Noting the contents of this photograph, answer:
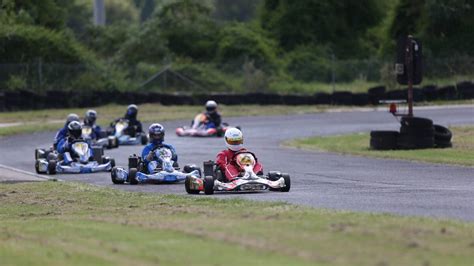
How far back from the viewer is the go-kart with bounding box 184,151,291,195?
16.8 metres

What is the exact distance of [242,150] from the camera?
56.9ft

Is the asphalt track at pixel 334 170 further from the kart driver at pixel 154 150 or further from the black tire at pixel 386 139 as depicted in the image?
the black tire at pixel 386 139

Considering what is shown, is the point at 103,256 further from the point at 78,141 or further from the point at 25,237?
the point at 78,141

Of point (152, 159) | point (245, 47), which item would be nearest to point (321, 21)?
point (245, 47)

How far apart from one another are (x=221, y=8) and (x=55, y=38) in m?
61.0

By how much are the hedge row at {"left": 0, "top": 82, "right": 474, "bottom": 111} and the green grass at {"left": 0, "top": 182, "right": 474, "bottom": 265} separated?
30205 millimetres

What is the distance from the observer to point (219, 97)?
46812mm

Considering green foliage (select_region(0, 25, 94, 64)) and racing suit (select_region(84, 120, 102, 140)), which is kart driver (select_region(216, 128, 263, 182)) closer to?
racing suit (select_region(84, 120, 102, 140))

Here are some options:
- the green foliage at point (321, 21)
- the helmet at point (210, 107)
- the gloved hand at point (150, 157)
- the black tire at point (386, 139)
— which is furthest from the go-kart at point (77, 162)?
the green foliage at point (321, 21)

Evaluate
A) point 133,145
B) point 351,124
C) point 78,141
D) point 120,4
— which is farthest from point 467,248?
point 120,4

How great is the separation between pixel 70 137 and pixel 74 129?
11.2 inches

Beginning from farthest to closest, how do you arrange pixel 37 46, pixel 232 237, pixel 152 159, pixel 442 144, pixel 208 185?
pixel 37 46, pixel 442 144, pixel 152 159, pixel 208 185, pixel 232 237

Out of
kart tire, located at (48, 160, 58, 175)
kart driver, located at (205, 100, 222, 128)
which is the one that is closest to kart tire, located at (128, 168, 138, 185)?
kart tire, located at (48, 160, 58, 175)

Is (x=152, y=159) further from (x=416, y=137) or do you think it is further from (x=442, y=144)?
(x=442, y=144)
